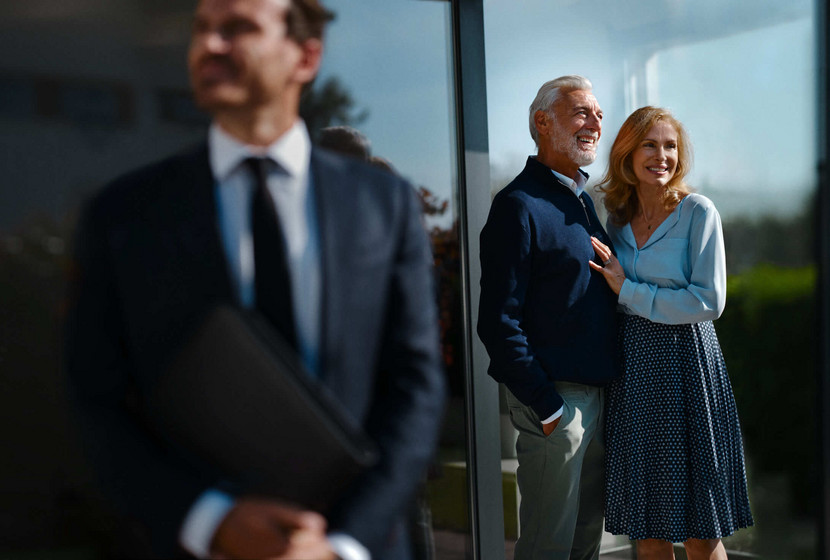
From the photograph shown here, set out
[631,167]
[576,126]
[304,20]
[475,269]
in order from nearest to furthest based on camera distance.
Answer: [304,20]
[576,126]
[631,167]
[475,269]

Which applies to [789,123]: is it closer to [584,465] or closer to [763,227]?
[763,227]

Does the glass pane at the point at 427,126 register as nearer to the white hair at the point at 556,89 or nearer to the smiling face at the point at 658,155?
the white hair at the point at 556,89

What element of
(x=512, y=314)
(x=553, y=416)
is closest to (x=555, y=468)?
(x=553, y=416)

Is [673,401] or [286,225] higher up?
[286,225]

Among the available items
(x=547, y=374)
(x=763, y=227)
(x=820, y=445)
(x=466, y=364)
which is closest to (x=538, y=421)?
(x=547, y=374)

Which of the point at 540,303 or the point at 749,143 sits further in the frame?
the point at 749,143

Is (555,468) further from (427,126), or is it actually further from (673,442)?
(427,126)

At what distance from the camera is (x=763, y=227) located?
12.5ft

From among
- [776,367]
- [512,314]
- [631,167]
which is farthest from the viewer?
[776,367]

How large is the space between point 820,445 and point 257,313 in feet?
9.13

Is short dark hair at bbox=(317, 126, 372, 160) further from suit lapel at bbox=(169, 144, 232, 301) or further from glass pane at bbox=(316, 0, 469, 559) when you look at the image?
suit lapel at bbox=(169, 144, 232, 301)

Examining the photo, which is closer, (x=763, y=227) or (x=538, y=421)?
(x=538, y=421)

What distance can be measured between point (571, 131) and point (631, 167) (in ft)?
1.02

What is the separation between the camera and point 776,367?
12.4 feet
